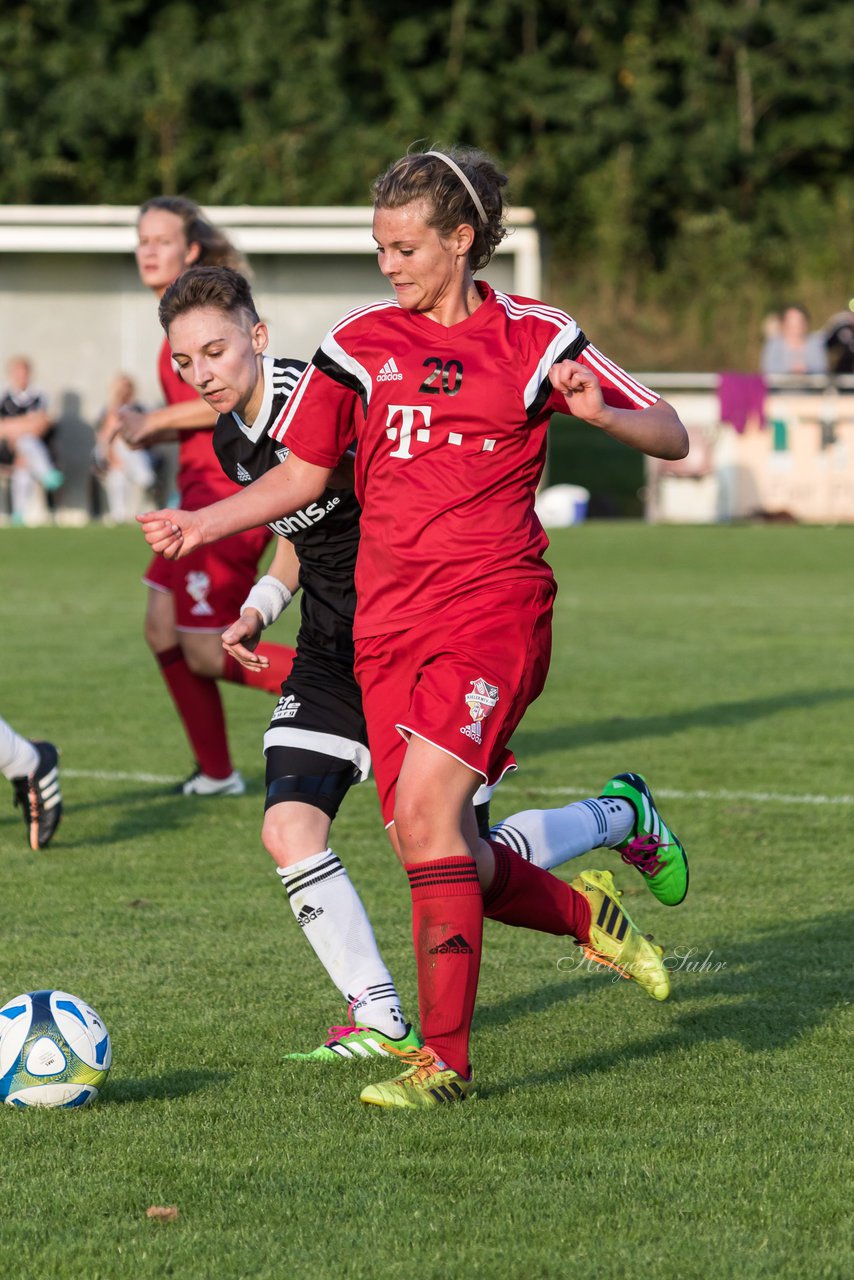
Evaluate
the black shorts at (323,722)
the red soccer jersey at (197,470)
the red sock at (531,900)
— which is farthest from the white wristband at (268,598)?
the red soccer jersey at (197,470)

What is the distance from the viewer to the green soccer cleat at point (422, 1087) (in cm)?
362

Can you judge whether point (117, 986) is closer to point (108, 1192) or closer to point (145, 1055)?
point (145, 1055)

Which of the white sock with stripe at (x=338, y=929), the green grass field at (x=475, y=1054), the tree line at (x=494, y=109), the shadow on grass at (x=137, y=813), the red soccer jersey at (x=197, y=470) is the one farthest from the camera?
the tree line at (x=494, y=109)

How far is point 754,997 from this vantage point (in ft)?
14.9

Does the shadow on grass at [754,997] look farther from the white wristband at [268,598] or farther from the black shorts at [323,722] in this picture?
the white wristband at [268,598]

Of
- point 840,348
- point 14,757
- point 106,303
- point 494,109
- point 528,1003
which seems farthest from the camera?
point 494,109

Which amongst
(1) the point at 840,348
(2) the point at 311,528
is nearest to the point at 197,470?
(2) the point at 311,528

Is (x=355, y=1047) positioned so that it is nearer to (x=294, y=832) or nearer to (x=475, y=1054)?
(x=475, y=1054)

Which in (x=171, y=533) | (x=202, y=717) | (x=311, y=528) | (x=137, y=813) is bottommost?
(x=137, y=813)

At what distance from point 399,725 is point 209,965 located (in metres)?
1.39

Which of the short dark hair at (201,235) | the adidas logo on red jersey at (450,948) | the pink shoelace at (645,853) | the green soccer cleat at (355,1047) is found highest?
the short dark hair at (201,235)

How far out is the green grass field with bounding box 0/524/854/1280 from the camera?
302 centimetres

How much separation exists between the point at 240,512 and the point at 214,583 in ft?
11.0

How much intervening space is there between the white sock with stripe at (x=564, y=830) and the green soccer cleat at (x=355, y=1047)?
531mm
